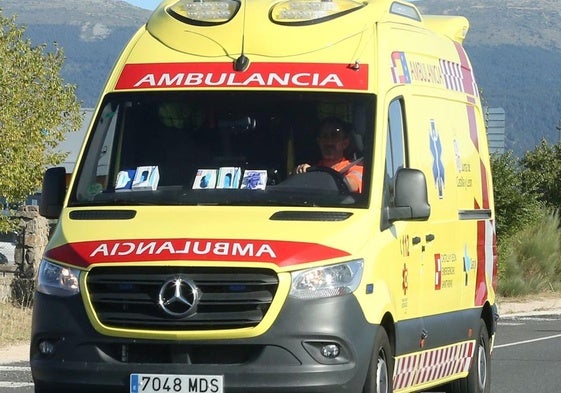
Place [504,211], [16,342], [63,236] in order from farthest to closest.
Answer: [504,211] < [16,342] < [63,236]

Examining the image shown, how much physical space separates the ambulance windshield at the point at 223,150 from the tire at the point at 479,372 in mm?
2865

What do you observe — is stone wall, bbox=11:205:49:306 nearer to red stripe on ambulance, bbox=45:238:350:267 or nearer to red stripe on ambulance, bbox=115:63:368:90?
red stripe on ambulance, bbox=115:63:368:90

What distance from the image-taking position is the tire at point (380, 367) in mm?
8961

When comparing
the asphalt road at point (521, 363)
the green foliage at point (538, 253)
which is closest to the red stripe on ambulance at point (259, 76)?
the asphalt road at point (521, 363)

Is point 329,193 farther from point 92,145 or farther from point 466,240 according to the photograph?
point 466,240

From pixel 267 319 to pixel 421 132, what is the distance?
261cm

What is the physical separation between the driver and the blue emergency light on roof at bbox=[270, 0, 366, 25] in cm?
70

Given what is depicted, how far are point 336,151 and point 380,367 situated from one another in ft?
4.56

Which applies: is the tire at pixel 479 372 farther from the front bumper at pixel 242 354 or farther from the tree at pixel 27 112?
A: the tree at pixel 27 112

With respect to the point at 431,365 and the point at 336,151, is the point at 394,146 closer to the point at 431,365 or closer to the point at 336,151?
the point at 336,151

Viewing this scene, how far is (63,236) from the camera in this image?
30.2 feet

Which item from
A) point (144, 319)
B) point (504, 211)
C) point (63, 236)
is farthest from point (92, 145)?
point (504, 211)

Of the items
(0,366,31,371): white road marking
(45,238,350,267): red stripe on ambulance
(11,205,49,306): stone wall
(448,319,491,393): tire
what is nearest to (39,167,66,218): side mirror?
(45,238,350,267): red stripe on ambulance

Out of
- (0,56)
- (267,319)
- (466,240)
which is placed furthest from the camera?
(0,56)
